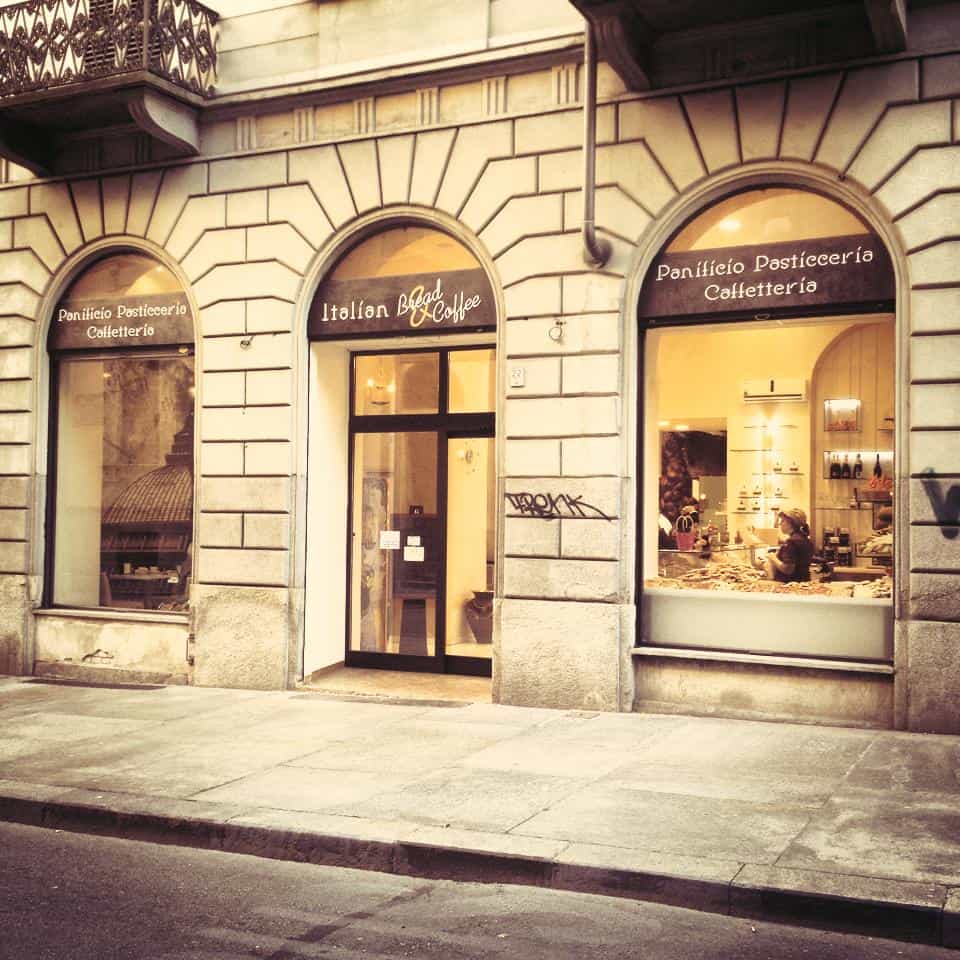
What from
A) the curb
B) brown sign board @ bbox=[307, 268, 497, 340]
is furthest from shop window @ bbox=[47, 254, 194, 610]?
the curb

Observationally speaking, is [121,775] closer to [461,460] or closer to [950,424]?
[461,460]

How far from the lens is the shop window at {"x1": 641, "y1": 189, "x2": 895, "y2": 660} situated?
9898 millimetres

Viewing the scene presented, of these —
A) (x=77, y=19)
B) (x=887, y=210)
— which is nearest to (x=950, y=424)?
(x=887, y=210)

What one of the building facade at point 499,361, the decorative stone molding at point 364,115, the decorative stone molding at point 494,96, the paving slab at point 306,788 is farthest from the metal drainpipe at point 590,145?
the paving slab at point 306,788

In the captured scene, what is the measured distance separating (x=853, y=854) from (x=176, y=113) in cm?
979

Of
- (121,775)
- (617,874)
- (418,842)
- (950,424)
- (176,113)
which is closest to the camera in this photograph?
(617,874)

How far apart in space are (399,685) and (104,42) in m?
7.21

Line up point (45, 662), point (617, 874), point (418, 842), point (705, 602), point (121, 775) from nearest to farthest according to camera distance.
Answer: point (617, 874) → point (418, 842) → point (121, 775) → point (705, 602) → point (45, 662)

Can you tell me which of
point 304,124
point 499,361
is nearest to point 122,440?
point 304,124

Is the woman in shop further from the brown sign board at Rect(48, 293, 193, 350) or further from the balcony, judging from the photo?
the balcony

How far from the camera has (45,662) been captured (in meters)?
13.2

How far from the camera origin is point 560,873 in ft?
19.6

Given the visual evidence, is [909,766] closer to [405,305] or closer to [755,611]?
[755,611]

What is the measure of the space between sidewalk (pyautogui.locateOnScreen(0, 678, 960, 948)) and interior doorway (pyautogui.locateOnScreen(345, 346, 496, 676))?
5.62ft
